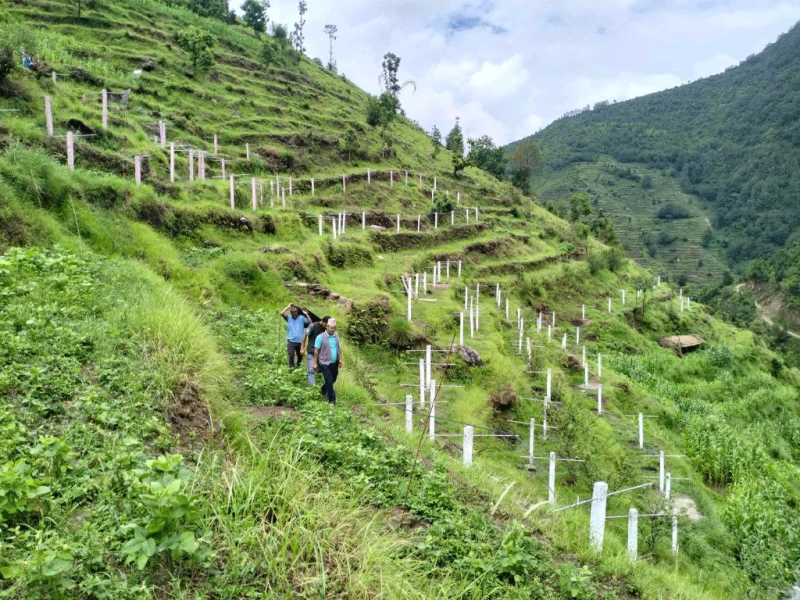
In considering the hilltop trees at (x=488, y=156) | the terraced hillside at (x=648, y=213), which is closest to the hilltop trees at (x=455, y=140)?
the hilltop trees at (x=488, y=156)

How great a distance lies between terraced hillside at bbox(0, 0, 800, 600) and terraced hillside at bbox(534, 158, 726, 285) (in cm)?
6672

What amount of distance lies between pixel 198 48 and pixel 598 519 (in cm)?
4502

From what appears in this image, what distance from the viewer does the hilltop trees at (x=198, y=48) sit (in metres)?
40.5

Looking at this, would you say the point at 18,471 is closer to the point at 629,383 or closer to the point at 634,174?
the point at 629,383

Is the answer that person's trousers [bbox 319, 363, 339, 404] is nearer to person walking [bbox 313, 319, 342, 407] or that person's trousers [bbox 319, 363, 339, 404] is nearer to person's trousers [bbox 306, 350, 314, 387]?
person walking [bbox 313, 319, 342, 407]

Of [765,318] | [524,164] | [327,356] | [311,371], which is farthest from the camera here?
[765,318]

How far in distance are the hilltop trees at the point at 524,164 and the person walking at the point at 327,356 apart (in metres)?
61.6

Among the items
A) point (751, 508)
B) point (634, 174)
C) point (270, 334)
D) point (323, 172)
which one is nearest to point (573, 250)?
point (323, 172)

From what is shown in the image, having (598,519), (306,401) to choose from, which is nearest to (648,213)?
(598,519)

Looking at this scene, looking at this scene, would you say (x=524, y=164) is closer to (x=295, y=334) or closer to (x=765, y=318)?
(x=765, y=318)

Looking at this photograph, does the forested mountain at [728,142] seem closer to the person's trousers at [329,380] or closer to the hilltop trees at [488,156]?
the hilltop trees at [488,156]

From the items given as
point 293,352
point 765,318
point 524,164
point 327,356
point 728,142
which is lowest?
point 765,318

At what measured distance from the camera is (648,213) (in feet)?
390

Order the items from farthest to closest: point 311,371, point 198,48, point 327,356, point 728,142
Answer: point 728,142 < point 198,48 < point 311,371 < point 327,356
